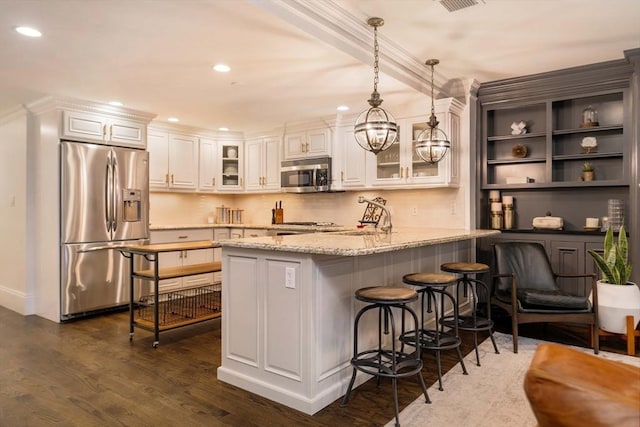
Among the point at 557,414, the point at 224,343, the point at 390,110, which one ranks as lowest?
the point at 224,343

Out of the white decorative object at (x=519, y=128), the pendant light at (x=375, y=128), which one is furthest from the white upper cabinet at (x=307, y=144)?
the pendant light at (x=375, y=128)

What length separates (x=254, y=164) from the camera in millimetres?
6645

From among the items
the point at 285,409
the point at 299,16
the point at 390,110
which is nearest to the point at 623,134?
the point at 390,110

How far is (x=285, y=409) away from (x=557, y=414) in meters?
1.90

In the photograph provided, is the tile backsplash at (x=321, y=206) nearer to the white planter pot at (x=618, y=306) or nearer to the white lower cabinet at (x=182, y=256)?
the white lower cabinet at (x=182, y=256)

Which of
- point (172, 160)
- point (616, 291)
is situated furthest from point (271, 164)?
point (616, 291)

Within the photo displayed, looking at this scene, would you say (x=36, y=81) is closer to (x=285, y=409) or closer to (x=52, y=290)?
(x=52, y=290)

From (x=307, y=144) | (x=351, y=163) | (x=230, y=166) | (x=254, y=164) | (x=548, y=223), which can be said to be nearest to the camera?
(x=548, y=223)

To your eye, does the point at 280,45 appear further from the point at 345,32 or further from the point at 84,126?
the point at 84,126

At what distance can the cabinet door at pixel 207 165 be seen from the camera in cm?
642

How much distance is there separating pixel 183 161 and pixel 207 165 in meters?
0.43

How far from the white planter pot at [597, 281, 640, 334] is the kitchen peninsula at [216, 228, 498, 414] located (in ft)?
6.11

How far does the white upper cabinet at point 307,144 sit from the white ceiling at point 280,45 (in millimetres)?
1004

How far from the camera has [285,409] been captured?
8.30 ft
